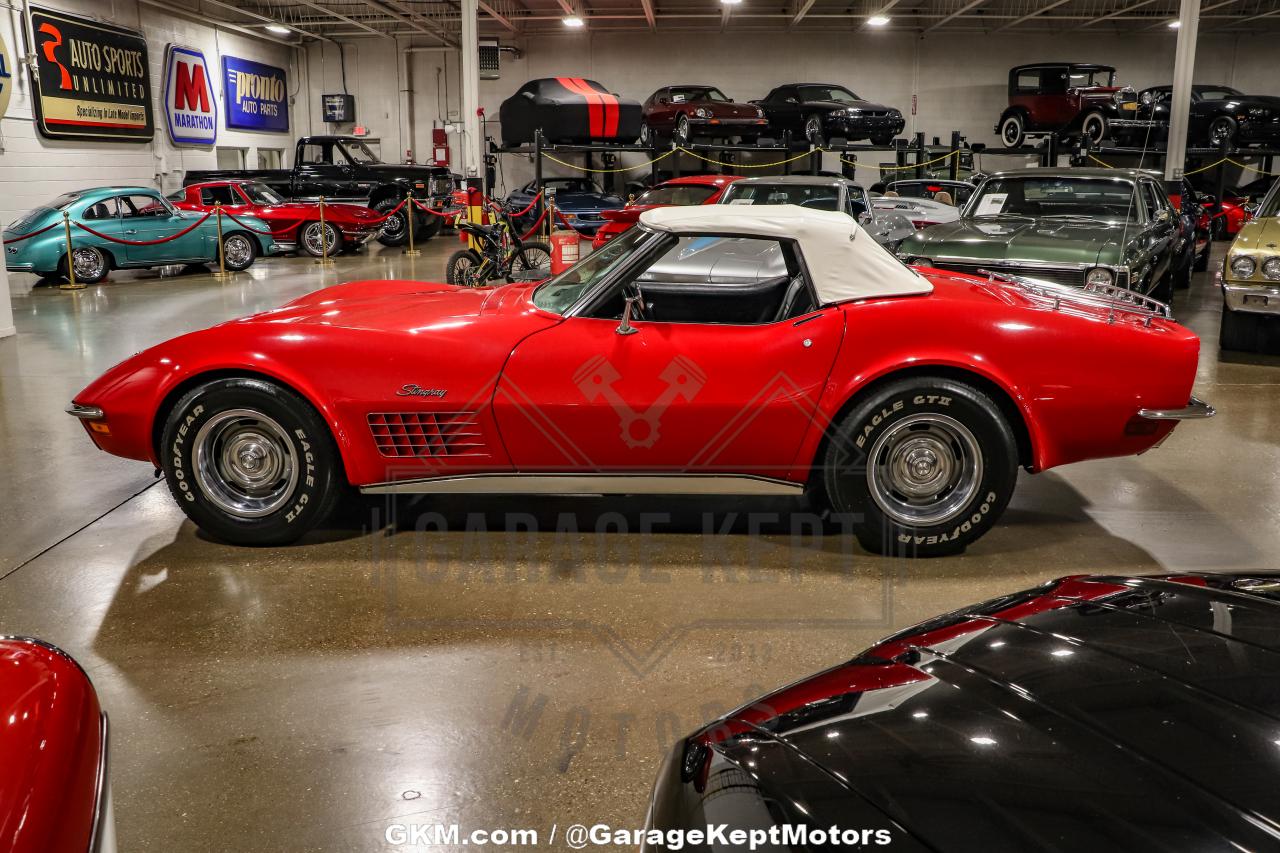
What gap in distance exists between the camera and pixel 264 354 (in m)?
3.85

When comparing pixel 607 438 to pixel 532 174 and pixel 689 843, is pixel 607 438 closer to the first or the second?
pixel 689 843

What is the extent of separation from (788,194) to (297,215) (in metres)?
9.91

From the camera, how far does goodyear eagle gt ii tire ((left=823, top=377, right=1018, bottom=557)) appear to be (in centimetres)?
382

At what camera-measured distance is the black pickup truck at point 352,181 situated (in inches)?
748

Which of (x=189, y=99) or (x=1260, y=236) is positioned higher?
(x=189, y=99)

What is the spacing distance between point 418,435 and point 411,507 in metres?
0.80

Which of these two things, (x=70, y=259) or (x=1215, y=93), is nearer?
(x=70, y=259)

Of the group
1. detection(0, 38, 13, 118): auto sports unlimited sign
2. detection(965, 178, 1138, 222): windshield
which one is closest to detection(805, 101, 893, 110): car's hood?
detection(965, 178, 1138, 222): windshield

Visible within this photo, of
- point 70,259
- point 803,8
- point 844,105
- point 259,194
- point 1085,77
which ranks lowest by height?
point 70,259

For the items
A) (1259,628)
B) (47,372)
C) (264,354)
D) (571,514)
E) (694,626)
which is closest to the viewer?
(1259,628)

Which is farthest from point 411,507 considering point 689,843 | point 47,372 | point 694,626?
point 47,372

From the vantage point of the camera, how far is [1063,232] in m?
7.95

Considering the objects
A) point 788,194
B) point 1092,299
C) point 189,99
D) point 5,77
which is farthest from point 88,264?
point 1092,299

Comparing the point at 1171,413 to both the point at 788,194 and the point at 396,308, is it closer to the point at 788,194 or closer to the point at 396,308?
the point at 396,308
